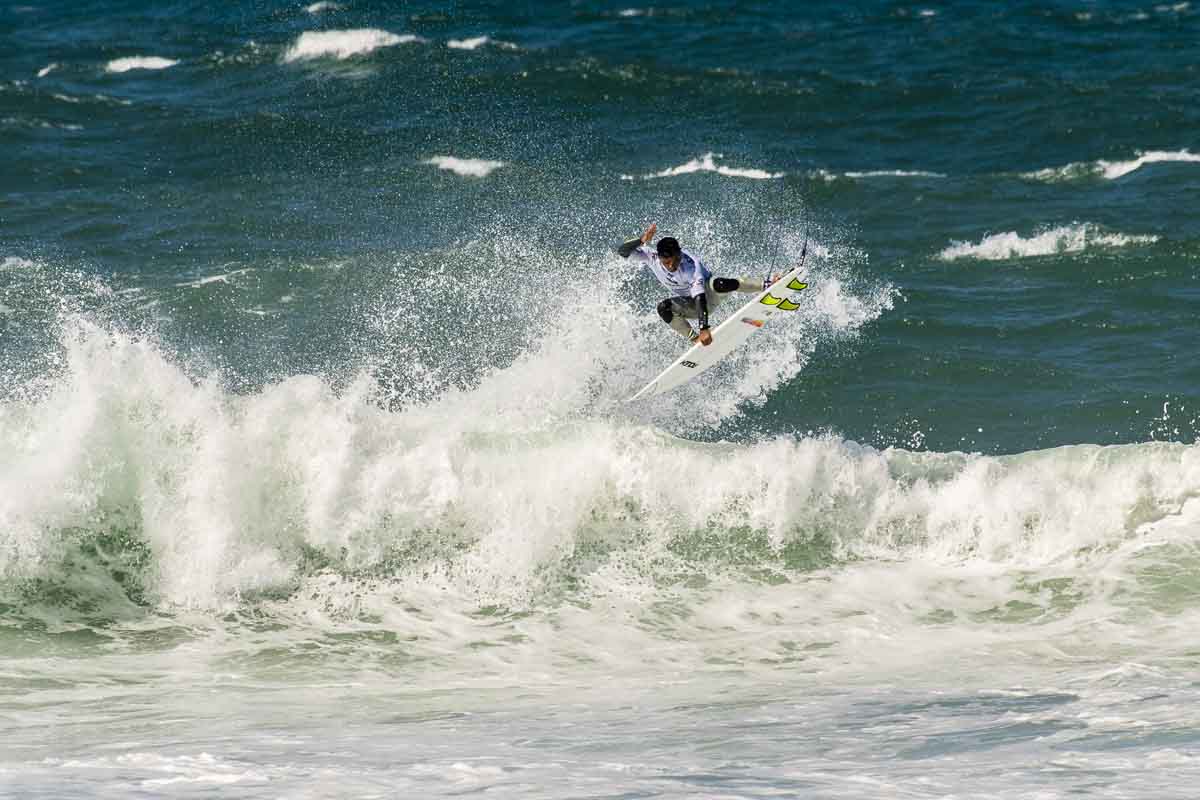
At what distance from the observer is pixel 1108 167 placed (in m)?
26.3

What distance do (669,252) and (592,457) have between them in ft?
7.91

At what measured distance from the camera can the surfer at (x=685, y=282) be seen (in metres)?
15.3

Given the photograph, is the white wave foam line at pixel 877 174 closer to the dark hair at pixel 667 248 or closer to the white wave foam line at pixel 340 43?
the dark hair at pixel 667 248

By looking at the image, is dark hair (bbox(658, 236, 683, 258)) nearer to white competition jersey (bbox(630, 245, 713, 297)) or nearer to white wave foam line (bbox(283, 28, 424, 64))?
white competition jersey (bbox(630, 245, 713, 297))

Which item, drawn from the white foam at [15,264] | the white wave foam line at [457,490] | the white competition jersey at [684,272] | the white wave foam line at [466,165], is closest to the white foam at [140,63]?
the white wave foam line at [466,165]

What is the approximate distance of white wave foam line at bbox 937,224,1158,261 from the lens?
22.4 metres

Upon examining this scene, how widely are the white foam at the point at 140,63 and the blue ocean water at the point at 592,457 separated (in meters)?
4.39

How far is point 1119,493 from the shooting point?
15156 millimetres

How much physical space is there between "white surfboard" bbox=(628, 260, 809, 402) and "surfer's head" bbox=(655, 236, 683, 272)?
116cm

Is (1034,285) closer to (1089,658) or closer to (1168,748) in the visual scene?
(1089,658)

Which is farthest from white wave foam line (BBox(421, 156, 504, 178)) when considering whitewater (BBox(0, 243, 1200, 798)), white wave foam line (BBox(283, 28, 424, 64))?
whitewater (BBox(0, 243, 1200, 798))

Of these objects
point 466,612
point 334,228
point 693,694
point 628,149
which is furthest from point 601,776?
point 628,149

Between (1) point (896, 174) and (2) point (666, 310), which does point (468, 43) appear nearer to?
(1) point (896, 174)

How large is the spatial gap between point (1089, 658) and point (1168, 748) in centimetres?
280
